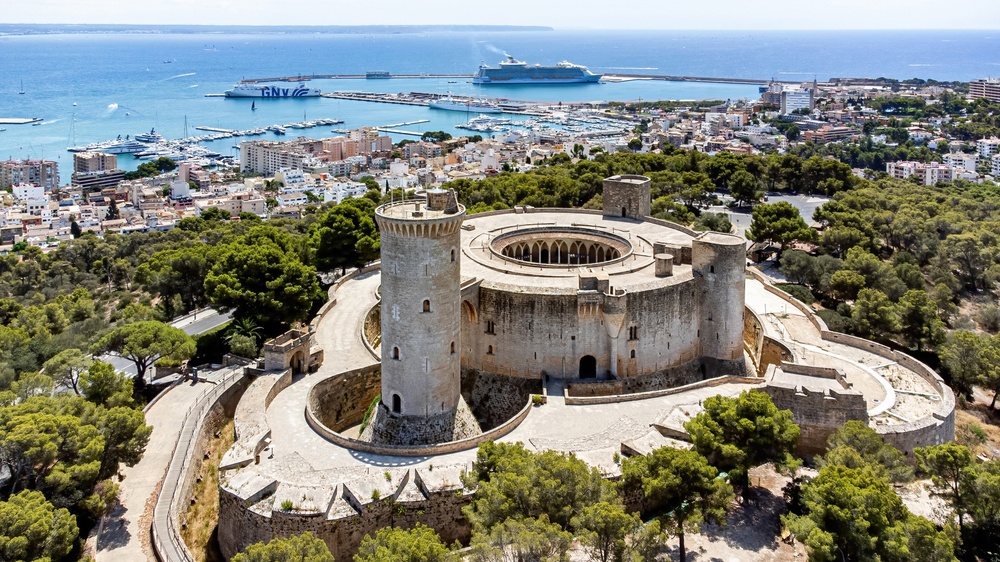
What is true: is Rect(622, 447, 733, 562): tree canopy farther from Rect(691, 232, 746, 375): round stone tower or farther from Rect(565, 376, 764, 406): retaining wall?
Rect(691, 232, 746, 375): round stone tower

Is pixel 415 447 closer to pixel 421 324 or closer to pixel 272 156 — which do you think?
pixel 421 324

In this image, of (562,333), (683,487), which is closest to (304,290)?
(562,333)

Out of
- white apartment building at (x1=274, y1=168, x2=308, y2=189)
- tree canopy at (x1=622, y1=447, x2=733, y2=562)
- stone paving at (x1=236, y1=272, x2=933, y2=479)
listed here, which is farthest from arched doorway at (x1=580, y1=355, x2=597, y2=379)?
white apartment building at (x1=274, y1=168, x2=308, y2=189)

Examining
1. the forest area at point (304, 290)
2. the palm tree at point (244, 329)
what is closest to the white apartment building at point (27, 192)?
the forest area at point (304, 290)

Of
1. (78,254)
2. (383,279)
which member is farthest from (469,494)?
(78,254)

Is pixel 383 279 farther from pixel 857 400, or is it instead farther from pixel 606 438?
pixel 857 400
